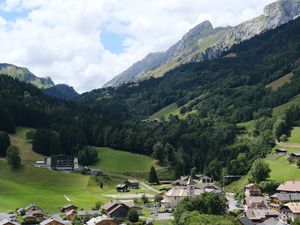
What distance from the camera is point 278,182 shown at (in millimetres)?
138875

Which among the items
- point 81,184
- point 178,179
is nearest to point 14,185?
point 81,184

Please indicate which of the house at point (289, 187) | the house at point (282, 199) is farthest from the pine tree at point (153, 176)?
the house at point (282, 199)

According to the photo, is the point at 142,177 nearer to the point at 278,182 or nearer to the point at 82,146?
the point at 82,146

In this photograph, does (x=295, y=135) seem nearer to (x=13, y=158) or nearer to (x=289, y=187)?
(x=289, y=187)

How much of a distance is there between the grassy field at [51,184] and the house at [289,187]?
150 feet

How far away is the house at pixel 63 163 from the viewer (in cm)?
17123

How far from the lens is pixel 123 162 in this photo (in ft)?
611

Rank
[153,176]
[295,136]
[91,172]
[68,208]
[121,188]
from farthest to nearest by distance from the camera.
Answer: [295,136] < [153,176] < [91,172] < [121,188] < [68,208]

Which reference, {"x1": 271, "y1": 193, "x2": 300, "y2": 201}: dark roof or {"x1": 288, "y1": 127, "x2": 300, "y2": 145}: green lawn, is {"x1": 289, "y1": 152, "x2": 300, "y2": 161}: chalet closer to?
{"x1": 288, "y1": 127, "x2": 300, "y2": 145}: green lawn

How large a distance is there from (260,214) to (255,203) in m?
9.25

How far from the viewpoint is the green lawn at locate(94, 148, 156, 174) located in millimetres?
180250

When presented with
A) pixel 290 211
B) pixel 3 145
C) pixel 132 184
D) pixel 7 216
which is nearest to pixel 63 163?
pixel 3 145

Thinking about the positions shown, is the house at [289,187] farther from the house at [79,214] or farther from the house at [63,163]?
the house at [63,163]

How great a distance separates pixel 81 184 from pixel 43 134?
134ft
